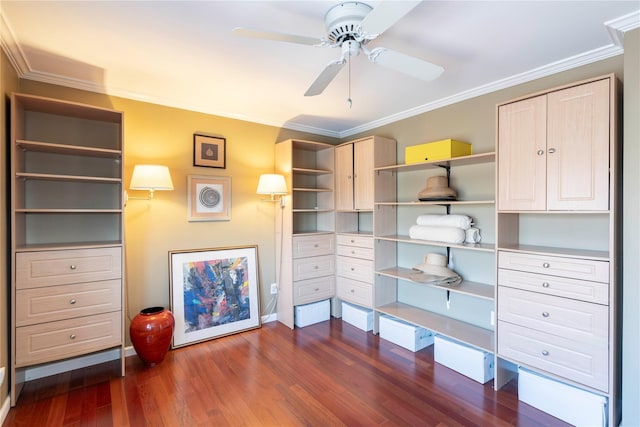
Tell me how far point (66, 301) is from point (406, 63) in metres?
2.83

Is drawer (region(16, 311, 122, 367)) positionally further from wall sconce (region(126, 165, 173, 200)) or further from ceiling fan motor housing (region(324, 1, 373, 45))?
ceiling fan motor housing (region(324, 1, 373, 45))

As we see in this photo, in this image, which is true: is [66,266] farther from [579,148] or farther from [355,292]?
[579,148]

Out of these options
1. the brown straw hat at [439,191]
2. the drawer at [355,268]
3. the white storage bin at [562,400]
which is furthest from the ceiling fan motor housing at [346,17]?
the white storage bin at [562,400]

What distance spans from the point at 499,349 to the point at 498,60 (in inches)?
84.0

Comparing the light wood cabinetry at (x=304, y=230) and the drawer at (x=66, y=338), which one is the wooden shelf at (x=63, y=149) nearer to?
the drawer at (x=66, y=338)

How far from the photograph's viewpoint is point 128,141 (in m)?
2.85

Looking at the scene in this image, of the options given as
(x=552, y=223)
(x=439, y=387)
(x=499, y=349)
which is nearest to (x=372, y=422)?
(x=439, y=387)

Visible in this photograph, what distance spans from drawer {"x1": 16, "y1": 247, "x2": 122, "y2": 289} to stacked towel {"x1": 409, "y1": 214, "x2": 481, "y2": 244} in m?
2.67

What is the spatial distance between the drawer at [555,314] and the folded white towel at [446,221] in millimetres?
616

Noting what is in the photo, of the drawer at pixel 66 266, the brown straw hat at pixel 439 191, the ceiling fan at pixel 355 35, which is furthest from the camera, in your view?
the brown straw hat at pixel 439 191

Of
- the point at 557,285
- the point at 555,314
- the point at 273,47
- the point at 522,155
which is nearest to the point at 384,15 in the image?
the point at 273,47

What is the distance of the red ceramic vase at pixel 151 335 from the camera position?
8.50 ft

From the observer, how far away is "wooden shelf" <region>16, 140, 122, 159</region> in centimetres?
219

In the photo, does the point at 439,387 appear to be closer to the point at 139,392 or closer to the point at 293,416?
the point at 293,416
